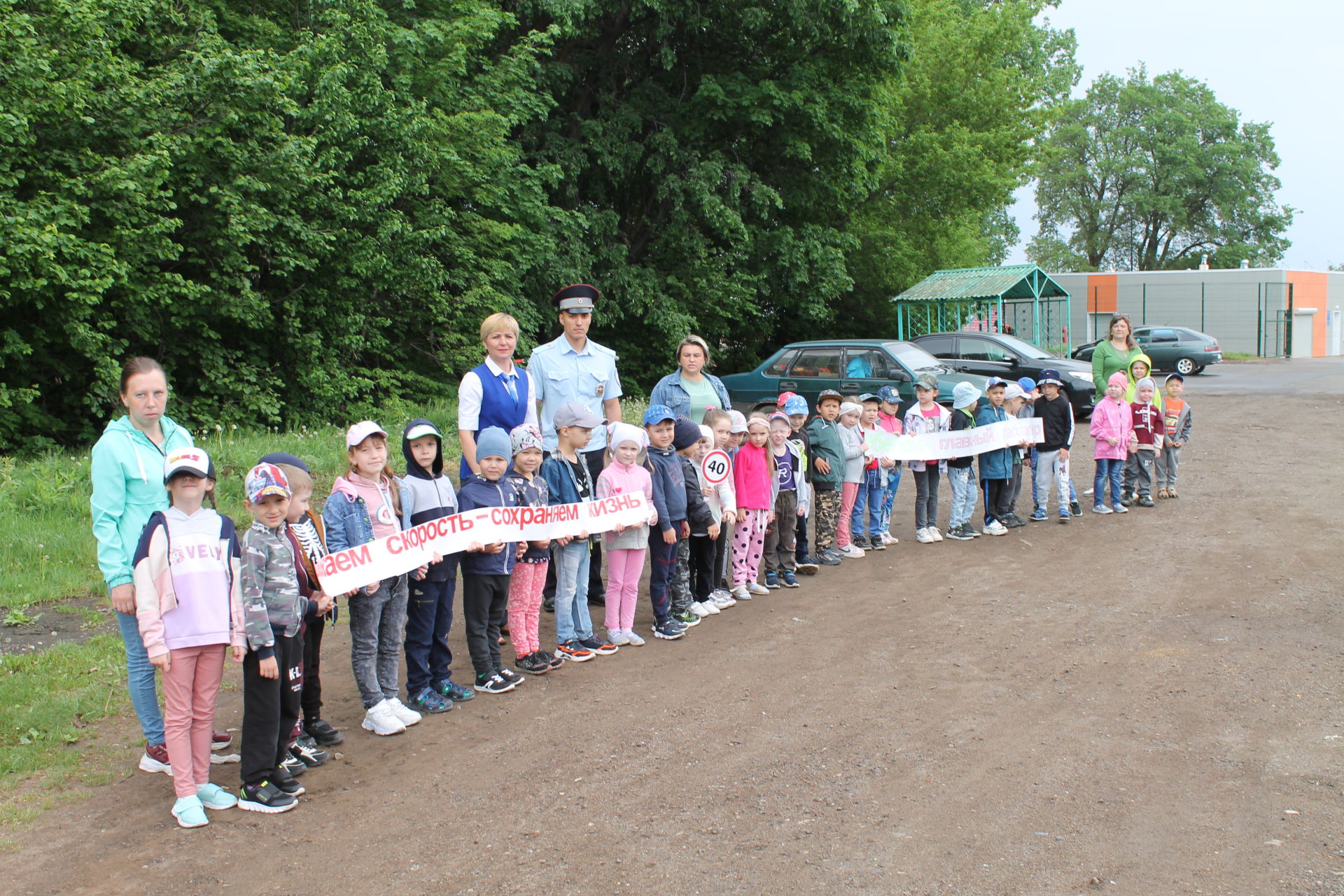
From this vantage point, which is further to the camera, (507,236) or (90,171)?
(507,236)

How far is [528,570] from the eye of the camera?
645cm

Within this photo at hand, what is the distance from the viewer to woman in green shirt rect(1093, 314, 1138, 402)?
38.0 feet

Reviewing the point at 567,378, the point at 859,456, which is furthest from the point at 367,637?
the point at 859,456

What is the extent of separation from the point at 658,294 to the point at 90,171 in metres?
13.1

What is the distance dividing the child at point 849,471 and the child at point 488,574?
13.8 ft

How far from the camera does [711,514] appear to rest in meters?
7.76

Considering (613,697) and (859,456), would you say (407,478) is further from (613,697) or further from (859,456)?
(859,456)

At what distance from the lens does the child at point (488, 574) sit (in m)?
6.14

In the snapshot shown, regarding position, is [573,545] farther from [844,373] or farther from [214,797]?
[844,373]

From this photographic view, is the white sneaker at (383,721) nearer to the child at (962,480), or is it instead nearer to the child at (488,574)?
the child at (488,574)

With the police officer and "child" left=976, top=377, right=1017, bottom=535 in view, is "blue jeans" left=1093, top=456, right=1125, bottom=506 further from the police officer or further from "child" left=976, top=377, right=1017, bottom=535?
the police officer

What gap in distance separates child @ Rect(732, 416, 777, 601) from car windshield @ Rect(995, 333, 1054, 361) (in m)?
12.6

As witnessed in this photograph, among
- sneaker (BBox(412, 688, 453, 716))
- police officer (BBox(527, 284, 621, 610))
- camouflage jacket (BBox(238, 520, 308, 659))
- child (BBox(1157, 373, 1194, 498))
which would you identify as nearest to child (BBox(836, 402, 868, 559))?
police officer (BBox(527, 284, 621, 610))

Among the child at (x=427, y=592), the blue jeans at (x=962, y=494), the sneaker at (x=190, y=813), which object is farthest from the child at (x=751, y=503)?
the sneaker at (x=190, y=813)
